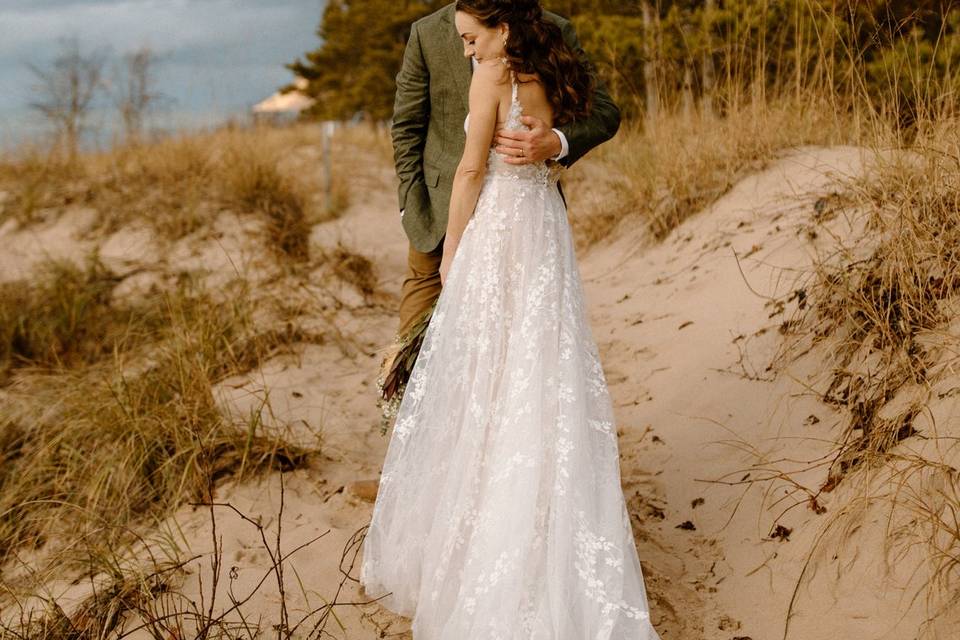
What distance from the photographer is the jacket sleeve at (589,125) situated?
278 cm

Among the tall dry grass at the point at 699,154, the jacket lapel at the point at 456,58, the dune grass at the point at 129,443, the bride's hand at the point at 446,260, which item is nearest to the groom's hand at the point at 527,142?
the bride's hand at the point at 446,260

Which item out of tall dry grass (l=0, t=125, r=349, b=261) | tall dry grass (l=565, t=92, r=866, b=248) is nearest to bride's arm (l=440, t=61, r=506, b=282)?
tall dry grass (l=565, t=92, r=866, b=248)

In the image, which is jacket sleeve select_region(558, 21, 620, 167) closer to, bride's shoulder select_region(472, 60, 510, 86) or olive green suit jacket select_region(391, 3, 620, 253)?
olive green suit jacket select_region(391, 3, 620, 253)

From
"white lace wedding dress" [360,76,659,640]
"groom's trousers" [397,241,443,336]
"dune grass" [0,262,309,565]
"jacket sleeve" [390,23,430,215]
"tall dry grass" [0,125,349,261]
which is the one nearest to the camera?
"white lace wedding dress" [360,76,659,640]

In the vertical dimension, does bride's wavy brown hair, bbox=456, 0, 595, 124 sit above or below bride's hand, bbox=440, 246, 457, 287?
above

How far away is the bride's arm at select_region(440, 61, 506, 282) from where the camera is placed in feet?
8.34

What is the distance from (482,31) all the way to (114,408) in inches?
118

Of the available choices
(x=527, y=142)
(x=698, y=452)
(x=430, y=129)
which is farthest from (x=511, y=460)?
(x=698, y=452)

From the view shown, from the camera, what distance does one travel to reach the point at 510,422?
2.55m

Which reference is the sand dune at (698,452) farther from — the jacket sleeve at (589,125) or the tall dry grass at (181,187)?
the tall dry grass at (181,187)

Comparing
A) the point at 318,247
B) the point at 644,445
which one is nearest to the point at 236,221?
the point at 318,247

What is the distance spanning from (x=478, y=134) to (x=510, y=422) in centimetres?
87

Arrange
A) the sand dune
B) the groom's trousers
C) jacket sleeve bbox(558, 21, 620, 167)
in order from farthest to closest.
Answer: the groom's trousers < the sand dune < jacket sleeve bbox(558, 21, 620, 167)

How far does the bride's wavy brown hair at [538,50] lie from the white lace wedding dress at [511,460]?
0.46 ft
